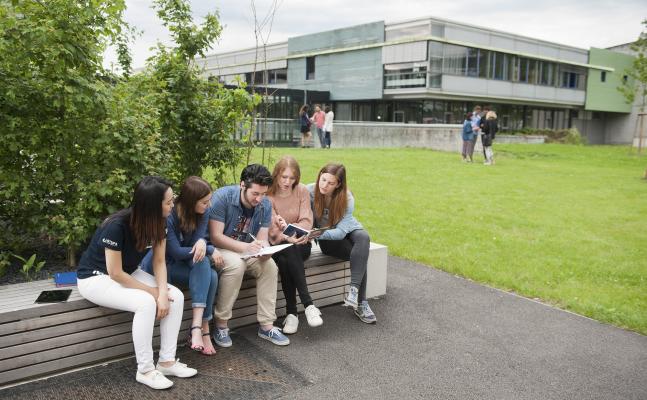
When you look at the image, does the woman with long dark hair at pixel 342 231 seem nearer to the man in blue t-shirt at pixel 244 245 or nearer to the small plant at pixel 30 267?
the man in blue t-shirt at pixel 244 245

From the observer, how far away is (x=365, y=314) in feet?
16.0

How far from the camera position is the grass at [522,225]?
5984 mm

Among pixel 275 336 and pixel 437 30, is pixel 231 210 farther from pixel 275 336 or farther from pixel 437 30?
pixel 437 30

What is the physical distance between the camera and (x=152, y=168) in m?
4.77

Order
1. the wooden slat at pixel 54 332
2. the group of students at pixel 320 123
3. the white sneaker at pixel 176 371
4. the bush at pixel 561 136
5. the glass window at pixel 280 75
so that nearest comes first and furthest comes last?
1. the wooden slat at pixel 54 332
2. the white sneaker at pixel 176 371
3. the group of students at pixel 320 123
4. the bush at pixel 561 136
5. the glass window at pixel 280 75

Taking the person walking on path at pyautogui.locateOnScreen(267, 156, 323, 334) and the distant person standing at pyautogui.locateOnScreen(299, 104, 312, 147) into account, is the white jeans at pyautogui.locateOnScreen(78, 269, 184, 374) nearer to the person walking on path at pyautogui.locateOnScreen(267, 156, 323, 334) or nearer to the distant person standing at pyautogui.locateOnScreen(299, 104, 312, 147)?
the person walking on path at pyautogui.locateOnScreen(267, 156, 323, 334)

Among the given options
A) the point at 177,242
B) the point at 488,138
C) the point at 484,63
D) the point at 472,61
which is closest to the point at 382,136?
the point at 488,138

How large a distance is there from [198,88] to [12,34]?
2.26 m

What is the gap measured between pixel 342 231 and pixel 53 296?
2.44 metres

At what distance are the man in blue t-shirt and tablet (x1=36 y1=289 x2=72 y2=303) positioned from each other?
108cm

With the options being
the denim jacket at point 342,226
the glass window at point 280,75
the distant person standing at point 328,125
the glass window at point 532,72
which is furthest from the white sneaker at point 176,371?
the glass window at point 280,75

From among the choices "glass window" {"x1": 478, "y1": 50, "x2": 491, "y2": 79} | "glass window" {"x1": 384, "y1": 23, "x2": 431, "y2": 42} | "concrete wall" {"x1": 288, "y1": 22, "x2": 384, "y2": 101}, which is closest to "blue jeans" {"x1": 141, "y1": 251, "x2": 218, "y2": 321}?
"glass window" {"x1": 384, "y1": 23, "x2": 431, "y2": 42}

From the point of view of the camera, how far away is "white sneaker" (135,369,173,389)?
3.56 m

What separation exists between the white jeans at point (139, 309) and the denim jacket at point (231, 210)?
94 cm
